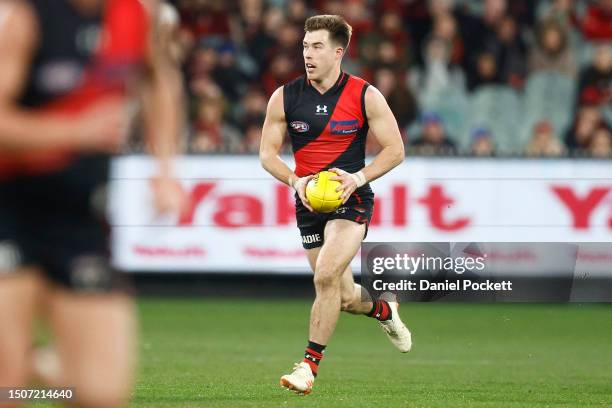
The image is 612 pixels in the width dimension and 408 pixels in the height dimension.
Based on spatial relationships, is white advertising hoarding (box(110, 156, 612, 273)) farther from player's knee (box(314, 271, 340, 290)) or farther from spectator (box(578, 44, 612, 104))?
player's knee (box(314, 271, 340, 290))

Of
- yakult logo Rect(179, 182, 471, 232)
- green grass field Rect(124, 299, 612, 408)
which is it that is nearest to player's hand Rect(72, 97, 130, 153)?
green grass field Rect(124, 299, 612, 408)

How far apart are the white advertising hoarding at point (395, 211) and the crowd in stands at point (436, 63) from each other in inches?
46.6

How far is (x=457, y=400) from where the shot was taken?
914cm

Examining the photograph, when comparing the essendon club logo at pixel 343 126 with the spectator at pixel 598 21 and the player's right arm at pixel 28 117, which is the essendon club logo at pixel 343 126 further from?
the spectator at pixel 598 21

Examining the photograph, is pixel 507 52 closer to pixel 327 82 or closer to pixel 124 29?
pixel 327 82

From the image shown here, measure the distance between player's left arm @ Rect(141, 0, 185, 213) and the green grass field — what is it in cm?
382

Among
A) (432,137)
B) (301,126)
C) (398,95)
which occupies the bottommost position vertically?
(432,137)

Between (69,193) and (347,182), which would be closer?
(69,193)

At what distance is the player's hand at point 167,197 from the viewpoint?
4723mm

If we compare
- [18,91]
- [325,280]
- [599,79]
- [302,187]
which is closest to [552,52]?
[599,79]

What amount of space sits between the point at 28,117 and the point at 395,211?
38.4 feet

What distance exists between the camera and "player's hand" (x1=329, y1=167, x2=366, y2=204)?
31.2 feet

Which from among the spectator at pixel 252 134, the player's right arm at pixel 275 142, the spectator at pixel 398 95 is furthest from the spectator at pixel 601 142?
the player's right arm at pixel 275 142

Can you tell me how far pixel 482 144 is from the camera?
55.6 ft
